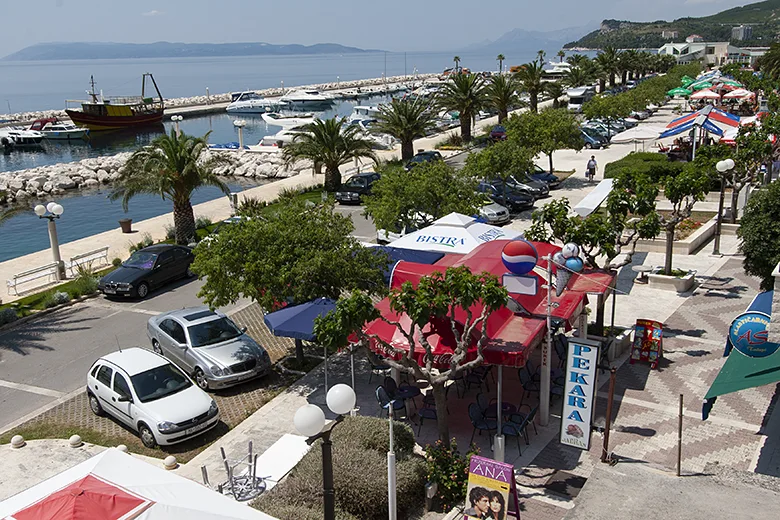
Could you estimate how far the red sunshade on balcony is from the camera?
24.3ft

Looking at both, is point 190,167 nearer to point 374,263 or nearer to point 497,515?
point 374,263

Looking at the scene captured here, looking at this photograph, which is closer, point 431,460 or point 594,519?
point 594,519

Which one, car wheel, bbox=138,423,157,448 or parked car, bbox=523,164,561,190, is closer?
car wheel, bbox=138,423,157,448

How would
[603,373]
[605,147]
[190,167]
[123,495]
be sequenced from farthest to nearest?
[605,147]
[190,167]
[603,373]
[123,495]

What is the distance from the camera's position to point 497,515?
9.73 meters

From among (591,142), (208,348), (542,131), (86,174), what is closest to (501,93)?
(591,142)

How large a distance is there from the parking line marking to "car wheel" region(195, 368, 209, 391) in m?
3.16

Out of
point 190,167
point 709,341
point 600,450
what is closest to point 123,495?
point 600,450

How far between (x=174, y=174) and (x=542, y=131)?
1915 centimetres

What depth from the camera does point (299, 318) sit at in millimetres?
15117

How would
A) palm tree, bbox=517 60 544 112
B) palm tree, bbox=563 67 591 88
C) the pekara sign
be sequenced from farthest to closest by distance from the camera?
palm tree, bbox=563 67 591 88
palm tree, bbox=517 60 544 112
the pekara sign

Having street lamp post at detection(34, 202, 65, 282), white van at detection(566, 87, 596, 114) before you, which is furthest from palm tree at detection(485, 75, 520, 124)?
street lamp post at detection(34, 202, 65, 282)

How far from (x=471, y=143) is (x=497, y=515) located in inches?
1722

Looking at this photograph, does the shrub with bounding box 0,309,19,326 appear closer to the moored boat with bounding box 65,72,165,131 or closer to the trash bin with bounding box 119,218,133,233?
the trash bin with bounding box 119,218,133,233
